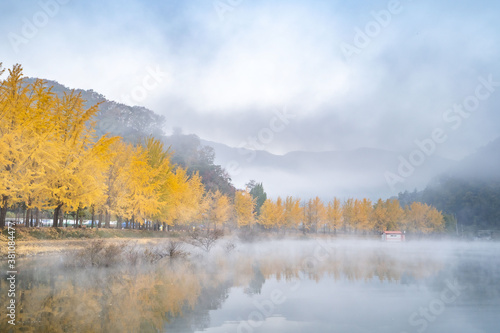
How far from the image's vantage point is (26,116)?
2072 cm

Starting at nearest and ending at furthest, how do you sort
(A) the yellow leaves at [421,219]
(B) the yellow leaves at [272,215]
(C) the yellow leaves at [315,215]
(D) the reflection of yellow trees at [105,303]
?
(D) the reflection of yellow trees at [105,303], (B) the yellow leaves at [272,215], (C) the yellow leaves at [315,215], (A) the yellow leaves at [421,219]

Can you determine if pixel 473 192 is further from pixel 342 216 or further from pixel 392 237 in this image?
pixel 342 216

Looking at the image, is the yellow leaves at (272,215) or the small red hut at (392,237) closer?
the yellow leaves at (272,215)

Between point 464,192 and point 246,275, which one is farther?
point 464,192

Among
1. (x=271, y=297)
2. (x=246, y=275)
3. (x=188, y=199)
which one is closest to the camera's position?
(x=271, y=297)

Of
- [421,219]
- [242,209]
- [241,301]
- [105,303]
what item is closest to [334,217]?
[242,209]

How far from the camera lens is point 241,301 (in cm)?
1249

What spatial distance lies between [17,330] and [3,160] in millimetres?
13681

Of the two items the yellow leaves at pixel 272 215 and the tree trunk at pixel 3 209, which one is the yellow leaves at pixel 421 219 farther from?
the tree trunk at pixel 3 209

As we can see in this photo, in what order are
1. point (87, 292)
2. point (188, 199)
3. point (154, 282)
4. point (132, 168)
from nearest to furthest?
1. point (87, 292)
2. point (154, 282)
3. point (132, 168)
4. point (188, 199)

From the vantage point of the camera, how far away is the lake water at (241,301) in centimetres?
941

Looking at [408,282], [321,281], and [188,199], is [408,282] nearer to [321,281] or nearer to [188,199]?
[321,281]

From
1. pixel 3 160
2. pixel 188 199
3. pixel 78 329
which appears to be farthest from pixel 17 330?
pixel 188 199

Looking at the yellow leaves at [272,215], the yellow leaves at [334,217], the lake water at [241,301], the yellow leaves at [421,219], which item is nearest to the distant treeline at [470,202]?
the yellow leaves at [421,219]
